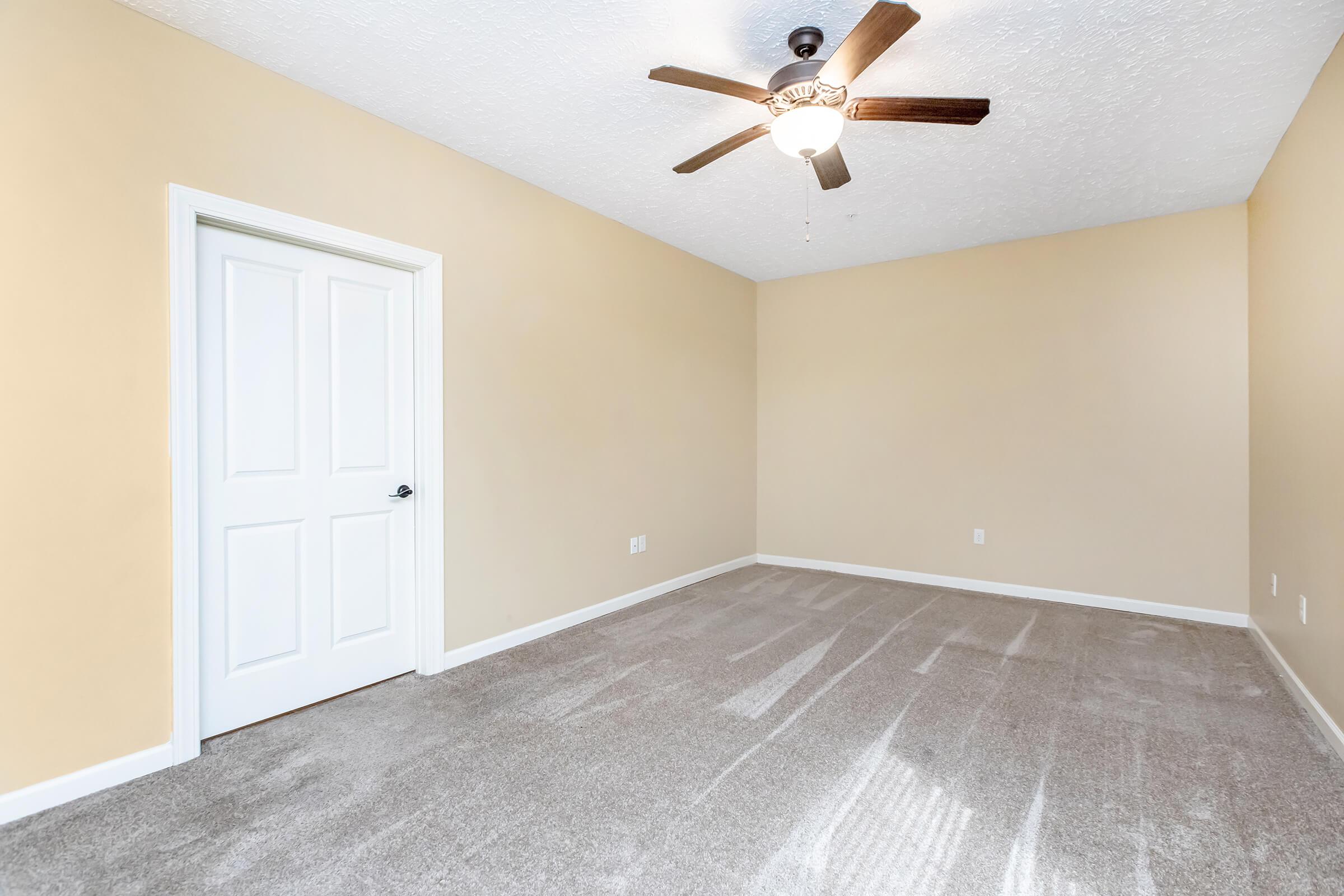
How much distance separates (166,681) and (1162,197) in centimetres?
562

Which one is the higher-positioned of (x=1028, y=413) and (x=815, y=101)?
(x=815, y=101)

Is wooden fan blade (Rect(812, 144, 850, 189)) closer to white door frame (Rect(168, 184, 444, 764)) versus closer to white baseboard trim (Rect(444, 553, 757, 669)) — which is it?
white door frame (Rect(168, 184, 444, 764))

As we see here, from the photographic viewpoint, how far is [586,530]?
12.9ft

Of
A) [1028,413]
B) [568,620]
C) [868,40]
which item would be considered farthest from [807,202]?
[568,620]

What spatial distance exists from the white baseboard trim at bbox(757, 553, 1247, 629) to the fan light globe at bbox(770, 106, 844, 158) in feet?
12.2

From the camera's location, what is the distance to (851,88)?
2.54m

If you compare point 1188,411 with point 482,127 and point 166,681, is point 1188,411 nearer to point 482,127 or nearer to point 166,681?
point 482,127

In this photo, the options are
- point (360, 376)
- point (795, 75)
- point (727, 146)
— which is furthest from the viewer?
point (360, 376)

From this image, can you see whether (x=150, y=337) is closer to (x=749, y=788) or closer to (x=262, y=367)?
(x=262, y=367)

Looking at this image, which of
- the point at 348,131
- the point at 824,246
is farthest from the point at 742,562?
the point at 348,131

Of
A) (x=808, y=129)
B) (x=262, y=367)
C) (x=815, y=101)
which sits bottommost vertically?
(x=262, y=367)

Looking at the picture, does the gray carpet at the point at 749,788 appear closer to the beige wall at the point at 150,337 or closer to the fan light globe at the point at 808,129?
the beige wall at the point at 150,337

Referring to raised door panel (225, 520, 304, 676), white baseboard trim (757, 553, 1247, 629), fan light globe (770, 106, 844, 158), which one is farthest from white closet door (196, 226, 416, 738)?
white baseboard trim (757, 553, 1247, 629)

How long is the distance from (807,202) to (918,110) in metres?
1.60
